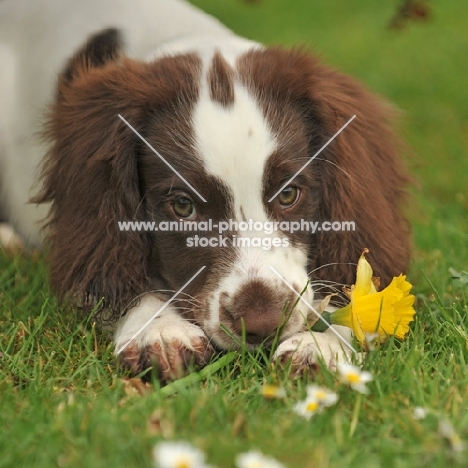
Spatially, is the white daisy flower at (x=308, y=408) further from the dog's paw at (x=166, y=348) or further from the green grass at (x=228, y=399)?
the dog's paw at (x=166, y=348)

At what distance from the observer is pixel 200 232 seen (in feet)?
10.7

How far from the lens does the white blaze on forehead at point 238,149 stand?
3179 millimetres

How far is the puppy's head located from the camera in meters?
3.17

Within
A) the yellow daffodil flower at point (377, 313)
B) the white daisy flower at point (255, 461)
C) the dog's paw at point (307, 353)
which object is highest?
the white daisy flower at point (255, 461)

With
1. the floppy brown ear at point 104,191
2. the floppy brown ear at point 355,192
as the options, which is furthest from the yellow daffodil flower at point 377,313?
the floppy brown ear at point 104,191

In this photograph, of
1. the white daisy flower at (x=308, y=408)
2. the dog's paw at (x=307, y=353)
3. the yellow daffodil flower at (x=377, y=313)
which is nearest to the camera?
the white daisy flower at (x=308, y=408)

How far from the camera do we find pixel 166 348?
3043mm

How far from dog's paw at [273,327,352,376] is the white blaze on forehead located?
0.48m

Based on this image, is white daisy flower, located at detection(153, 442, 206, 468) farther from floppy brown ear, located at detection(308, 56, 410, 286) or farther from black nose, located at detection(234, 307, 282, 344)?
floppy brown ear, located at detection(308, 56, 410, 286)

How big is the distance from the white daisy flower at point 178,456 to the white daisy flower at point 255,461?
3.7 inches

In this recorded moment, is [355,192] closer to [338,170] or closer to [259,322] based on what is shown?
[338,170]

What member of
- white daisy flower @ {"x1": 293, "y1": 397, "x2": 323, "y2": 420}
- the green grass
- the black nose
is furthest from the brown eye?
white daisy flower @ {"x1": 293, "y1": 397, "x2": 323, "y2": 420}

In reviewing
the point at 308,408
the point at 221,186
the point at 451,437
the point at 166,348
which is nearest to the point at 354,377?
the point at 308,408

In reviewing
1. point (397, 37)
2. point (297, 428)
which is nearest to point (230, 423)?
point (297, 428)
